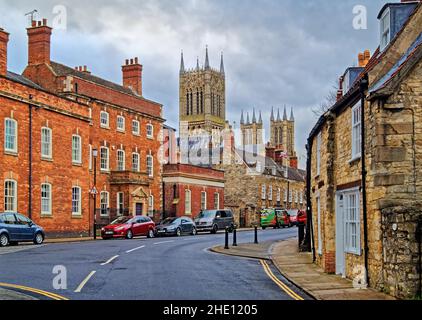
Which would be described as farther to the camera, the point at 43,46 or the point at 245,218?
the point at 245,218

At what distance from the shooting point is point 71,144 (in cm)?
4497

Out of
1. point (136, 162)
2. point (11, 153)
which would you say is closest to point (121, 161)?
point (136, 162)

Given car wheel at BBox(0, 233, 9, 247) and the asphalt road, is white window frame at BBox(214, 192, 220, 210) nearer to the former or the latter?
car wheel at BBox(0, 233, 9, 247)

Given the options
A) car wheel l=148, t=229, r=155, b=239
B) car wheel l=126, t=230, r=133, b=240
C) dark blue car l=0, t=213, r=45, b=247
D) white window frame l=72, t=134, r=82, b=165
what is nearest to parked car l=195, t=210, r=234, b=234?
car wheel l=148, t=229, r=155, b=239

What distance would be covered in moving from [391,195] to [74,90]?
36861 mm

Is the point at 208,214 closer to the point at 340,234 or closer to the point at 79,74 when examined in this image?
the point at 79,74

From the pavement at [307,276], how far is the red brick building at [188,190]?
31277mm

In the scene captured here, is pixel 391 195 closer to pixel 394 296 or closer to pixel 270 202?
pixel 394 296

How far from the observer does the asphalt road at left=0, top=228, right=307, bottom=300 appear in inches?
555

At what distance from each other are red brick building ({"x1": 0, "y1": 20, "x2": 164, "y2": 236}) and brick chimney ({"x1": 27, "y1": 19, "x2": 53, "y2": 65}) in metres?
0.07

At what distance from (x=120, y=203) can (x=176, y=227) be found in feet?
27.2

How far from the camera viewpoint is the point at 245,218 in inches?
→ 2874
